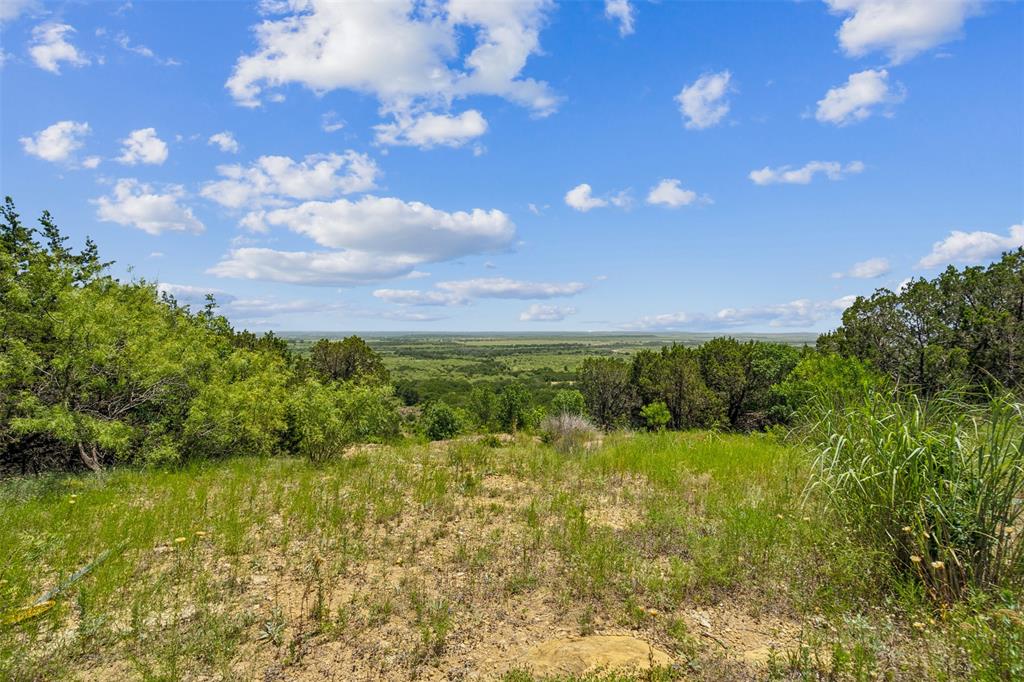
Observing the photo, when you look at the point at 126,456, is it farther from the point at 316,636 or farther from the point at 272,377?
the point at 316,636

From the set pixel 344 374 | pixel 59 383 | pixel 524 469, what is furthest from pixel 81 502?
pixel 344 374

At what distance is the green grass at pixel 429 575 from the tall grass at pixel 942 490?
0.30 metres

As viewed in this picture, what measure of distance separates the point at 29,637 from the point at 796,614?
5967mm

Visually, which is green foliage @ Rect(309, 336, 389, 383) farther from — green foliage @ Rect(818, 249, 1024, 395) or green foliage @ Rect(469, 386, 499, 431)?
green foliage @ Rect(818, 249, 1024, 395)

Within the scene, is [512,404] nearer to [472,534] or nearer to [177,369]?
[177,369]

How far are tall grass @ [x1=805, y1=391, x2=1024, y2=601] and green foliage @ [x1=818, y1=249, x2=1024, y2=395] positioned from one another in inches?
693

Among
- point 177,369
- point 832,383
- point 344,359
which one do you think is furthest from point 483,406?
point 832,383

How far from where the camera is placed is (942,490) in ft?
12.8

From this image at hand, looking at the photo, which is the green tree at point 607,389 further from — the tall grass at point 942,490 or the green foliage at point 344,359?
the tall grass at point 942,490

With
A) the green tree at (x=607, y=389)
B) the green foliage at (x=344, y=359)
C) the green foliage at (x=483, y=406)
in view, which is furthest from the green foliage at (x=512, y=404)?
the green foliage at (x=344, y=359)

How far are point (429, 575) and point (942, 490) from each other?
Answer: 4.65 metres

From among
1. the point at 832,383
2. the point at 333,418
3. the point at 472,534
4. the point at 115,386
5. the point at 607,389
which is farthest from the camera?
the point at 607,389

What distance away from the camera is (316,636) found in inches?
142

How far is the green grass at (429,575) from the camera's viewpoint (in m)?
3.24
